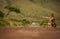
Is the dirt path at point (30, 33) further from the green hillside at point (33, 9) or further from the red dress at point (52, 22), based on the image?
the green hillside at point (33, 9)

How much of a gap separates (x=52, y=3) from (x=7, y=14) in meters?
1.82

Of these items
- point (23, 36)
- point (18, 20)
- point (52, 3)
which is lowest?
point (23, 36)

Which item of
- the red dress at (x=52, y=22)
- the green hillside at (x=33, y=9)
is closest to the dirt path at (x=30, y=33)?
the red dress at (x=52, y=22)

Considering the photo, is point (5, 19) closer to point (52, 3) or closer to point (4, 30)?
point (4, 30)

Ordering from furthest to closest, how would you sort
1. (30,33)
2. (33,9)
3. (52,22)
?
(33,9)
(52,22)
(30,33)

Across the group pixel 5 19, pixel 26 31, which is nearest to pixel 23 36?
pixel 26 31

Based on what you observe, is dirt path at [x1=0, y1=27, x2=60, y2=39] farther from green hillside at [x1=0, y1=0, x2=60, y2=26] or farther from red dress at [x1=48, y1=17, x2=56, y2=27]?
green hillside at [x1=0, y1=0, x2=60, y2=26]

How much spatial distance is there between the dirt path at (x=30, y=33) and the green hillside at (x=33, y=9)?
0.46 metres

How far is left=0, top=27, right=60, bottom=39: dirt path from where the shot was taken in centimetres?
904

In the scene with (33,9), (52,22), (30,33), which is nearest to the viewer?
(30,33)

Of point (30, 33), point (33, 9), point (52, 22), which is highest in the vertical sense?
point (33, 9)

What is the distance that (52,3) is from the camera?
31.6 ft

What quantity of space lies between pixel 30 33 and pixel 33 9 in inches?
38.6

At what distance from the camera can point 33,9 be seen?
9.48 meters
